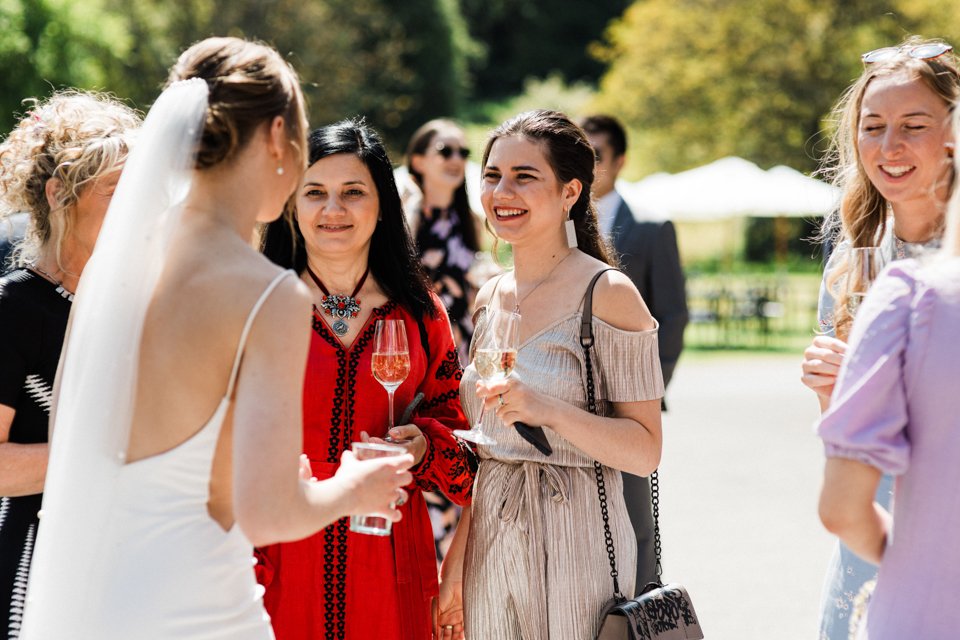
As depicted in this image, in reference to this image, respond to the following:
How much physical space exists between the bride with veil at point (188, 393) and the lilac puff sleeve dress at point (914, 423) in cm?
116

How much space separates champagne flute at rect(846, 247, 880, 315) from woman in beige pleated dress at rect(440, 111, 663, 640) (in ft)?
2.53

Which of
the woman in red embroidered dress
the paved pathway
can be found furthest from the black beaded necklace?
the paved pathway

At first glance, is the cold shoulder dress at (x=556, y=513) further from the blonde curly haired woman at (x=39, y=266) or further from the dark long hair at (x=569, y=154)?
the blonde curly haired woman at (x=39, y=266)

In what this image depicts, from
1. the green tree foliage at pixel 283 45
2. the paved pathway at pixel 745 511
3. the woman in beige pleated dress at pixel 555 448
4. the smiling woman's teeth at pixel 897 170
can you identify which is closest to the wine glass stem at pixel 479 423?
the woman in beige pleated dress at pixel 555 448

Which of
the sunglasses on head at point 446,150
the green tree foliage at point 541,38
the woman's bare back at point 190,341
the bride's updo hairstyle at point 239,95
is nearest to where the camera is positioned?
the woman's bare back at point 190,341

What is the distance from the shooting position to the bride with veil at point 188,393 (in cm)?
235

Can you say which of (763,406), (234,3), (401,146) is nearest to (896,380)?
(763,406)

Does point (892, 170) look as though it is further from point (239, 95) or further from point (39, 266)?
point (39, 266)

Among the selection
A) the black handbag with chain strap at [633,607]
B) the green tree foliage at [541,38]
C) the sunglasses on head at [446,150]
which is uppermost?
the green tree foliage at [541,38]

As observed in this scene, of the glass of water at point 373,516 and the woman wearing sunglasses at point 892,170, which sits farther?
the woman wearing sunglasses at point 892,170

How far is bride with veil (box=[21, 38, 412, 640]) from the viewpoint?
235 cm

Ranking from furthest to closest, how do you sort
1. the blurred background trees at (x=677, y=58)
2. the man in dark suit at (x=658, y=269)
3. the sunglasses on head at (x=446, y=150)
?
the blurred background trees at (x=677, y=58) < the sunglasses on head at (x=446, y=150) < the man in dark suit at (x=658, y=269)

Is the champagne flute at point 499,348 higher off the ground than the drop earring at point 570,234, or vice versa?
the drop earring at point 570,234

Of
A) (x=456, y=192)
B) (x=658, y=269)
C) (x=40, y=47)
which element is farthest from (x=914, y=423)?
(x=40, y=47)
